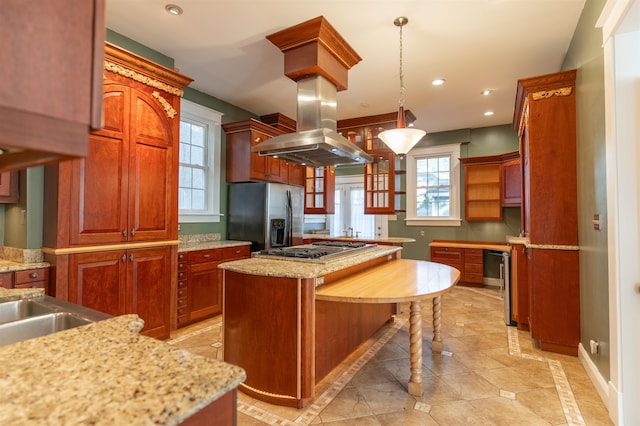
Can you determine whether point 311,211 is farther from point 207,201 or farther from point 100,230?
point 100,230

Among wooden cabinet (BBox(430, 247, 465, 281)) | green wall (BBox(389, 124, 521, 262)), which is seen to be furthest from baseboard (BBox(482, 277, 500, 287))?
wooden cabinet (BBox(430, 247, 465, 281))

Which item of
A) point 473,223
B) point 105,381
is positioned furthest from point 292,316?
point 473,223

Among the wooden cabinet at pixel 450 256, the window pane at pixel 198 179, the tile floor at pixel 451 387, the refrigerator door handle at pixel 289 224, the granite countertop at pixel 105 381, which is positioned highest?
the window pane at pixel 198 179

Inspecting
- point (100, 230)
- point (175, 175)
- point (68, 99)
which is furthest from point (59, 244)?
point (68, 99)

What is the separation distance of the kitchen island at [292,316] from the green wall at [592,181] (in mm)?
951

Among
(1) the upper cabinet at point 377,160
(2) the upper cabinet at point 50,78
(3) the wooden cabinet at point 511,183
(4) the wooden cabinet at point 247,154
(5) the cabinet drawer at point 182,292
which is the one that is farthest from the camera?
(3) the wooden cabinet at point 511,183

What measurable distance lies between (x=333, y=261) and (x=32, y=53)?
2102mm

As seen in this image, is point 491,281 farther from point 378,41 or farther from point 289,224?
point 378,41

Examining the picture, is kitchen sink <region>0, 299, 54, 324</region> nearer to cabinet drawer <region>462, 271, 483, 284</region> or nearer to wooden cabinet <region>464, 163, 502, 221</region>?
cabinet drawer <region>462, 271, 483, 284</region>

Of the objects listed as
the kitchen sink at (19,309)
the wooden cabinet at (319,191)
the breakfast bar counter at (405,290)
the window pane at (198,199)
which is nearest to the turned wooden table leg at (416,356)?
the breakfast bar counter at (405,290)

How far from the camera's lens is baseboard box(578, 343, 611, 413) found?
6.80ft

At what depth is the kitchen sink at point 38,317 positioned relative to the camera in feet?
3.75

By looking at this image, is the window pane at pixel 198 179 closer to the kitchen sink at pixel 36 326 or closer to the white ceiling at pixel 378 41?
the white ceiling at pixel 378 41

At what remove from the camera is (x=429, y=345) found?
3.04m
